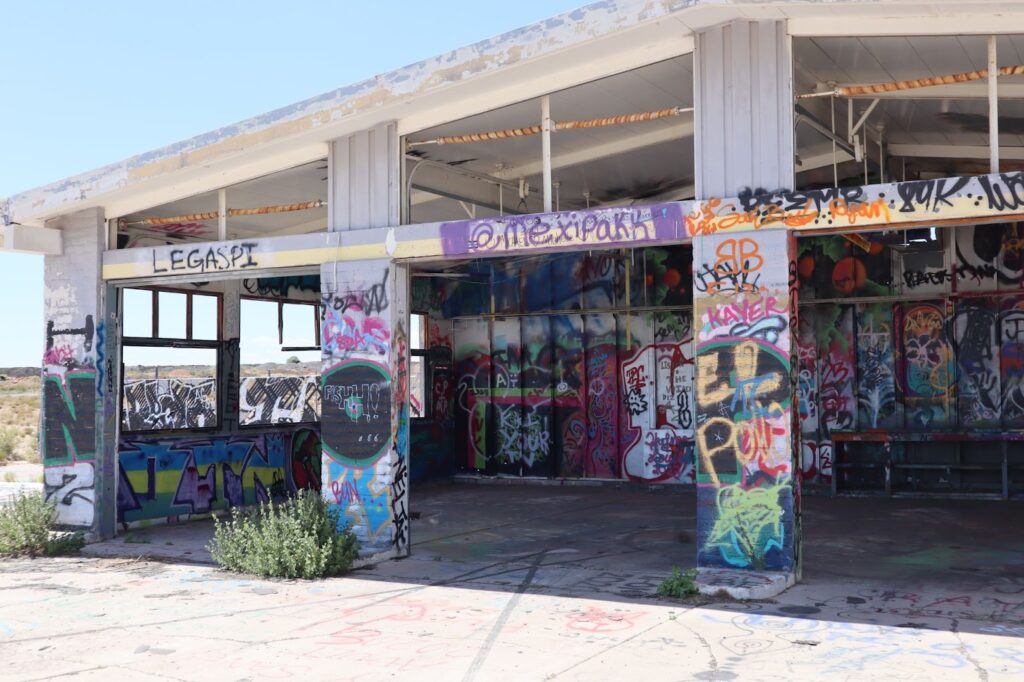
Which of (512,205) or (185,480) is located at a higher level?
(512,205)

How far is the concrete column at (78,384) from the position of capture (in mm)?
Result: 12523

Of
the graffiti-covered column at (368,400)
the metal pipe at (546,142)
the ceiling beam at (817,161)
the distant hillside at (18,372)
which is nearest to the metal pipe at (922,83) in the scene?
the metal pipe at (546,142)

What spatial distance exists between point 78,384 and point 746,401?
8.49m

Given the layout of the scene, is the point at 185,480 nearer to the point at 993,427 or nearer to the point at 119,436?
the point at 119,436

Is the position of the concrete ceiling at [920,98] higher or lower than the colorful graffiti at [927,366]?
higher

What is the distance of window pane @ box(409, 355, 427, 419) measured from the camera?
18.9 metres

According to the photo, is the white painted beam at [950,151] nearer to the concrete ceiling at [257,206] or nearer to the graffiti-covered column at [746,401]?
the graffiti-covered column at [746,401]

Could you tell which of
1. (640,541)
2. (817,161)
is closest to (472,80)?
(640,541)

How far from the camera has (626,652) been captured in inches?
282

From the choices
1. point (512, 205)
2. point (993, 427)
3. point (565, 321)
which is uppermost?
point (512, 205)

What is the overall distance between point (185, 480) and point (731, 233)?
30.0 ft

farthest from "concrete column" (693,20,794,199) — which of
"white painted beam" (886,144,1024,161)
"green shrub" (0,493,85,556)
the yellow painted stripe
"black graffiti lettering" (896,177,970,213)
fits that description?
"green shrub" (0,493,85,556)

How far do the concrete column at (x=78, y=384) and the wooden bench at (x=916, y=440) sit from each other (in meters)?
10.9

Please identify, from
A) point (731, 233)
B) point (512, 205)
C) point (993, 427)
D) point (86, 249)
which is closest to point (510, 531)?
point (512, 205)
